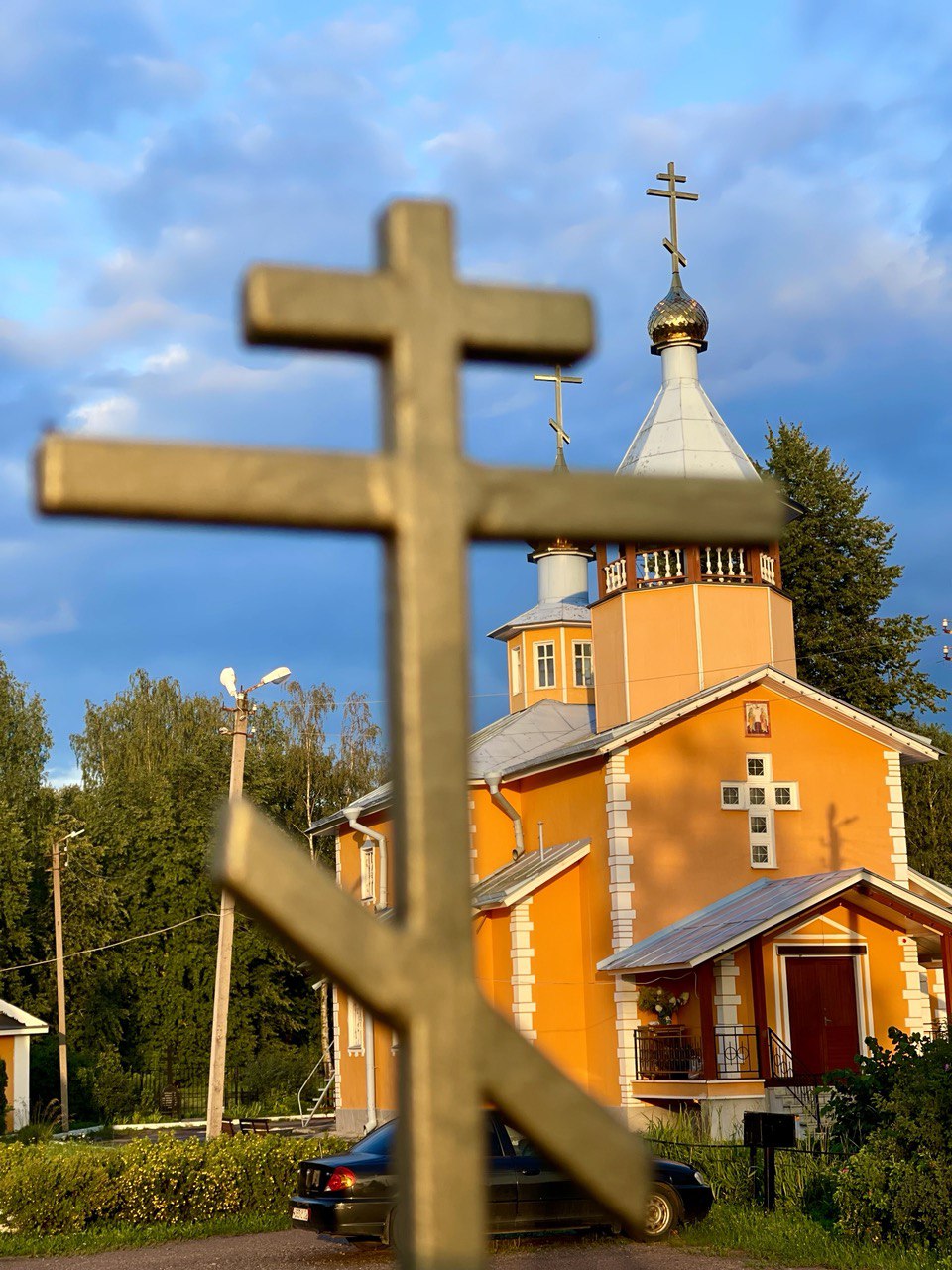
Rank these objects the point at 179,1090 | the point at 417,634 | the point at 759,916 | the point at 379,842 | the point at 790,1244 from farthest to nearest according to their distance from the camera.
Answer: the point at 179,1090 < the point at 379,842 < the point at 759,916 < the point at 790,1244 < the point at 417,634

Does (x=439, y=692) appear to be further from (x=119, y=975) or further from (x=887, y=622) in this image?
(x=119, y=975)

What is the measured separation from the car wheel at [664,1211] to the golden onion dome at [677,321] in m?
20.1

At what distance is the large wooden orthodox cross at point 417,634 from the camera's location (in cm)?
260

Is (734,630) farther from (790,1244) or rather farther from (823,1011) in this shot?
(790,1244)

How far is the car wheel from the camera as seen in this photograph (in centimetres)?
1560

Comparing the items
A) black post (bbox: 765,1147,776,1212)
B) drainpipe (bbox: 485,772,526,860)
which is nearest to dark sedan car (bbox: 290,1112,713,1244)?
black post (bbox: 765,1147,776,1212)

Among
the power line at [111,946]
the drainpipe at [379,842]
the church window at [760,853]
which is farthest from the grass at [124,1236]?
the power line at [111,946]

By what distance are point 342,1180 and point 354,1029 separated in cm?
1877

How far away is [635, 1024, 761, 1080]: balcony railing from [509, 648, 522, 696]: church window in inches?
545

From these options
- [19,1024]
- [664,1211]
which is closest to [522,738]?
[19,1024]

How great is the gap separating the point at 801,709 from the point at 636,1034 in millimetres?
6603

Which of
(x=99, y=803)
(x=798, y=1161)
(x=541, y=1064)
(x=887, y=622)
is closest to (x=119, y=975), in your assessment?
(x=99, y=803)

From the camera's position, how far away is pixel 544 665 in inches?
1490

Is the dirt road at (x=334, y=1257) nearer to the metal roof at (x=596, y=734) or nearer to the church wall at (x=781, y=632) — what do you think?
the metal roof at (x=596, y=734)
